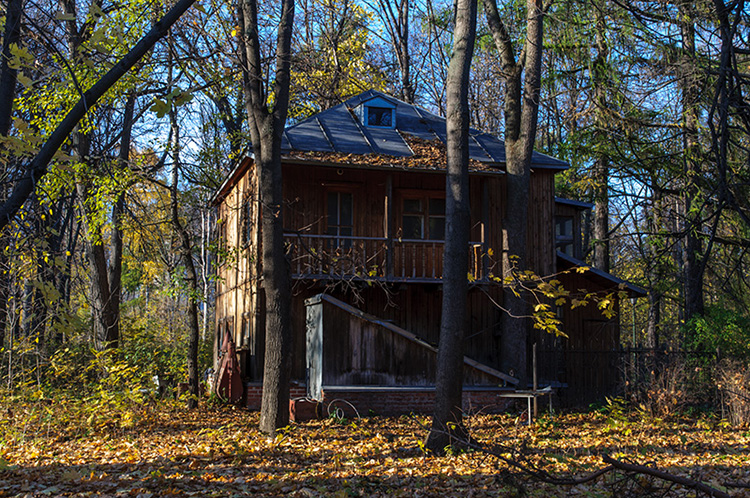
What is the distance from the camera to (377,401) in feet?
49.3

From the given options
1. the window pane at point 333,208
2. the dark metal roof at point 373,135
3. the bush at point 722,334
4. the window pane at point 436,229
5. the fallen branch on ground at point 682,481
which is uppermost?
the dark metal roof at point 373,135

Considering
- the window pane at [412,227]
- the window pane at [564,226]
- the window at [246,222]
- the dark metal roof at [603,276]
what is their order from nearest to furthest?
the window at [246,222], the window pane at [412,227], the dark metal roof at [603,276], the window pane at [564,226]

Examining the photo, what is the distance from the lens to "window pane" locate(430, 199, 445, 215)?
19.2 meters

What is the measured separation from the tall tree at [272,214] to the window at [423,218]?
23.9ft

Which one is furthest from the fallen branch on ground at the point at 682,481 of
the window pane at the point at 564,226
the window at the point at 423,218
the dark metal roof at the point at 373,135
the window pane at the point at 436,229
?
the window pane at the point at 564,226

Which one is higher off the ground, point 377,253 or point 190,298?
point 377,253

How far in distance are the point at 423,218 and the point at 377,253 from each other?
2.62m

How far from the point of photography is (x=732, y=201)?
6223mm

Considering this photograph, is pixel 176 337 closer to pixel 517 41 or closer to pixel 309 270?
pixel 309 270

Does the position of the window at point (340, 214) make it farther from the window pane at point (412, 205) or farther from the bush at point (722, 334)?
the bush at point (722, 334)

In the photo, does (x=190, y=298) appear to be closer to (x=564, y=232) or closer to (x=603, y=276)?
(x=603, y=276)

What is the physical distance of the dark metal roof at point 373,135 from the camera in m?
18.1

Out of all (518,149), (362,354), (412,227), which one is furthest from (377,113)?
(362,354)

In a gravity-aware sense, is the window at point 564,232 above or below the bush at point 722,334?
above
